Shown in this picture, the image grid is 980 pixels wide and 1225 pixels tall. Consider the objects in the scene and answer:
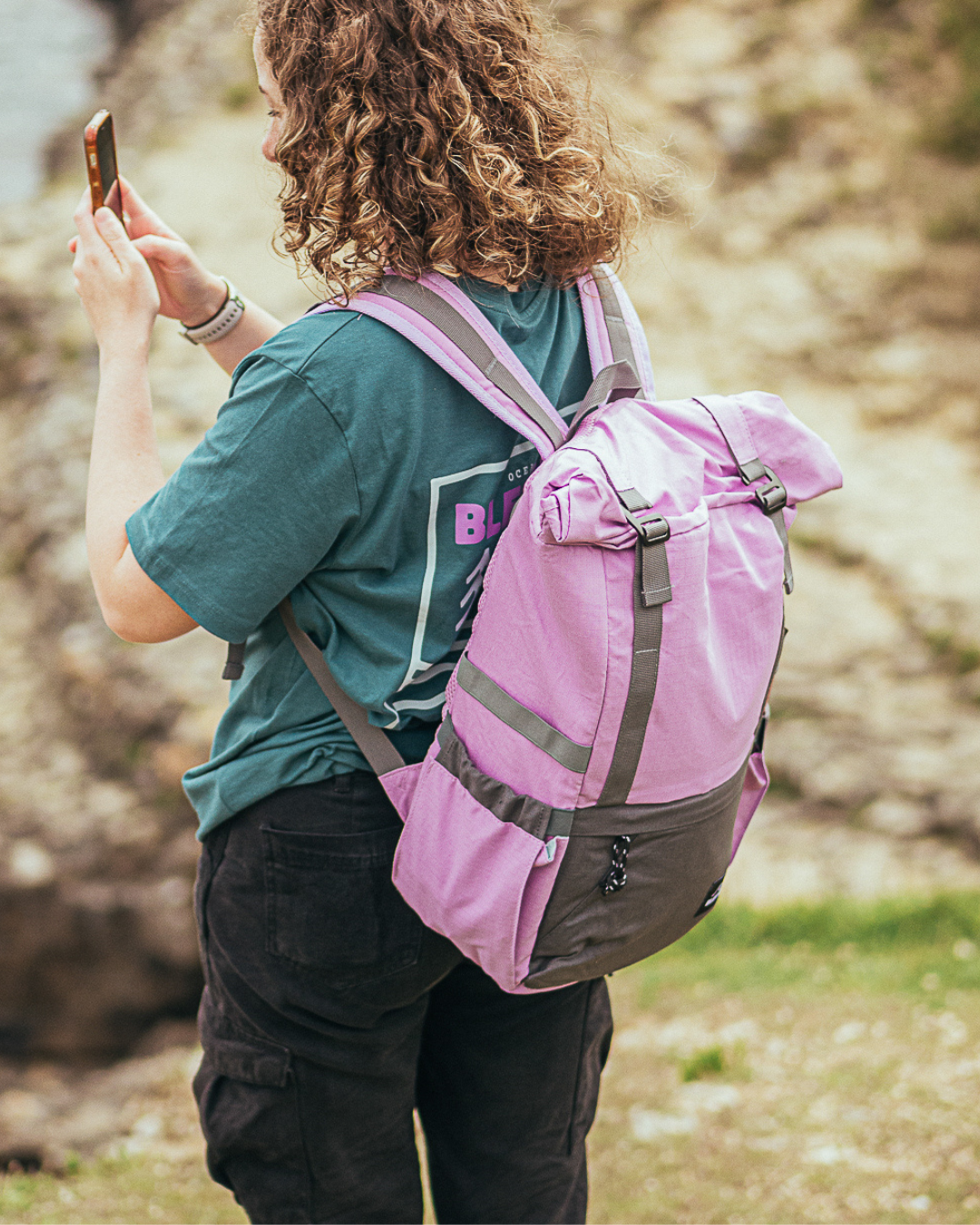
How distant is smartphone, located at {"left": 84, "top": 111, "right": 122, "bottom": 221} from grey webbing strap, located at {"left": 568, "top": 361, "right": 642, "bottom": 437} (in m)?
0.65

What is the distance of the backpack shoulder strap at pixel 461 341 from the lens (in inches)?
50.1

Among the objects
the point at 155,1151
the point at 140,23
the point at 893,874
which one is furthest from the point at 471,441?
the point at 140,23

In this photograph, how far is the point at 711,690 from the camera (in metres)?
1.34

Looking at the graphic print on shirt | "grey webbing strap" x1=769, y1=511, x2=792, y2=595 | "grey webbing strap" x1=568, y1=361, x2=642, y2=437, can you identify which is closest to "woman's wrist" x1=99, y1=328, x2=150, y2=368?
the graphic print on shirt

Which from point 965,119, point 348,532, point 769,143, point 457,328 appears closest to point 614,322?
point 457,328

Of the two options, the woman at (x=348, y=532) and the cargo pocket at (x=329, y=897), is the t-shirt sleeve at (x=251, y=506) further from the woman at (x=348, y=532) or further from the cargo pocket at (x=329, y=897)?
the cargo pocket at (x=329, y=897)

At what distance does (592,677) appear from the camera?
4.21 ft

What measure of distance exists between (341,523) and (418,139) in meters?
0.42

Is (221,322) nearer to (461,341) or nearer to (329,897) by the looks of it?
(461,341)

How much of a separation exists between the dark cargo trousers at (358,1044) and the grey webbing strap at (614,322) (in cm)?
60

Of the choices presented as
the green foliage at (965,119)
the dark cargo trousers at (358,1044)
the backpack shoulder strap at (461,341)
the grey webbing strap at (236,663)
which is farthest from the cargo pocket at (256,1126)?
the green foliage at (965,119)

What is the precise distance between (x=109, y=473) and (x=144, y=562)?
0.48ft

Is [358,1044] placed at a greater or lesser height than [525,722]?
lesser

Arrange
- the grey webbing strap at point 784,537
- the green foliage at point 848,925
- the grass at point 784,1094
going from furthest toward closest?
the green foliage at point 848,925
the grass at point 784,1094
the grey webbing strap at point 784,537
